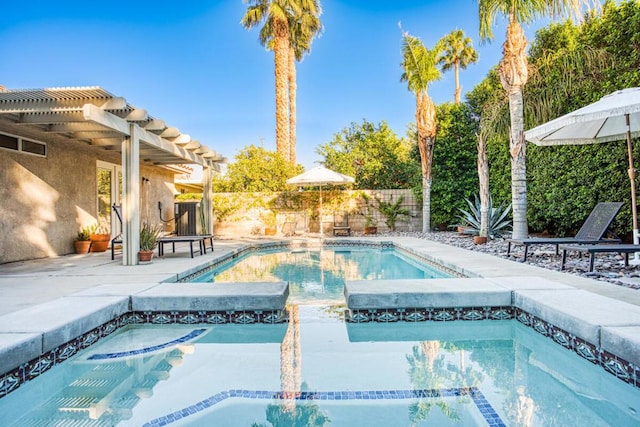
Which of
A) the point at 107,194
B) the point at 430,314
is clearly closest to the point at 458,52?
the point at 107,194

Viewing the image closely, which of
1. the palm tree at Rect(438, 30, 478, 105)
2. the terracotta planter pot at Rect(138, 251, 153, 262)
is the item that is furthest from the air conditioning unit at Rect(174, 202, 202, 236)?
the palm tree at Rect(438, 30, 478, 105)

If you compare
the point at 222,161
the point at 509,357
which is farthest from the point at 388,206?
the point at 509,357

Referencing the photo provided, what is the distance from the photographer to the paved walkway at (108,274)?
4.14 m

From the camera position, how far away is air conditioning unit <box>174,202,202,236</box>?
35.3ft

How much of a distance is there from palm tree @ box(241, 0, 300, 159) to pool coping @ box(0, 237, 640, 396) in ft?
42.1

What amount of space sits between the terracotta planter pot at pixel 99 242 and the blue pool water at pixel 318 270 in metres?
3.08

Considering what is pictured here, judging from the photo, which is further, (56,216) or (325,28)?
(325,28)

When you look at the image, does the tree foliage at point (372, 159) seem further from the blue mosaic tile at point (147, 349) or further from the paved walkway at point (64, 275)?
the blue mosaic tile at point (147, 349)

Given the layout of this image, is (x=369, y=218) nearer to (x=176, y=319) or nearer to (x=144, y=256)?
(x=144, y=256)

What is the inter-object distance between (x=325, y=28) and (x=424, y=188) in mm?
10080

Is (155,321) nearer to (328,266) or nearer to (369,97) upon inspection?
(328,266)

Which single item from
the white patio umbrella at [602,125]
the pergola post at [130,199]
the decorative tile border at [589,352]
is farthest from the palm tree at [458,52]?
the decorative tile border at [589,352]

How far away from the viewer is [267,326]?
159 inches

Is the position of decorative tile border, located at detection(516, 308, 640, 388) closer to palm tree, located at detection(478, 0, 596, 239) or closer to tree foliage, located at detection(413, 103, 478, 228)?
palm tree, located at detection(478, 0, 596, 239)
